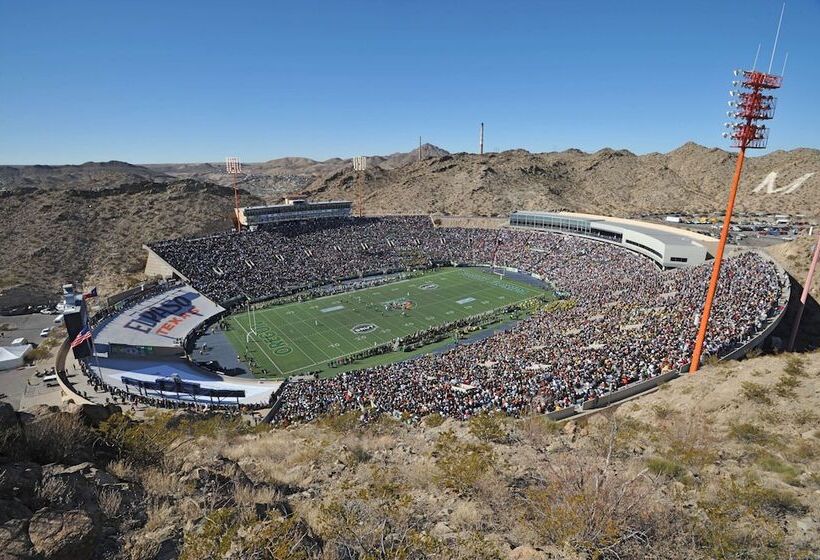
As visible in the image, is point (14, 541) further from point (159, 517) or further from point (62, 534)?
point (159, 517)

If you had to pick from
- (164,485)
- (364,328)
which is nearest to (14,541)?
(164,485)

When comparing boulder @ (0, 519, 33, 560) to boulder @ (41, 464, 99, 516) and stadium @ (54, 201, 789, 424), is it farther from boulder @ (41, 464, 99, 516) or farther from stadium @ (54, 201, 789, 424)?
stadium @ (54, 201, 789, 424)

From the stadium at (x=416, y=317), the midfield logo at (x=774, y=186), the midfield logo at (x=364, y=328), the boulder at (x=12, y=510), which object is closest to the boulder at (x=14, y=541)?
the boulder at (x=12, y=510)

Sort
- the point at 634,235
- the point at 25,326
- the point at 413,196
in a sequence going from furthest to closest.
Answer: the point at 413,196
the point at 634,235
the point at 25,326

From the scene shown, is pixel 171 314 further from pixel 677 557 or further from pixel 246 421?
pixel 677 557

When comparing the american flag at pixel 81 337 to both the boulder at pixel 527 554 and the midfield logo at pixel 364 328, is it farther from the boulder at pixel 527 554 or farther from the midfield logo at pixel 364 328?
the boulder at pixel 527 554

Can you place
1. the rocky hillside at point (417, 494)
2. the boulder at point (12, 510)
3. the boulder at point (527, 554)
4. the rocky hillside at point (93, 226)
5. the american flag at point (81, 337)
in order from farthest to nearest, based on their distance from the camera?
the rocky hillside at point (93, 226), the american flag at point (81, 337), the boulder at point (527, 554), the rocky hillside at point (417, 494), the boulder at point (12, 510)

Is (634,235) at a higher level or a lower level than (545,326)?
higher
